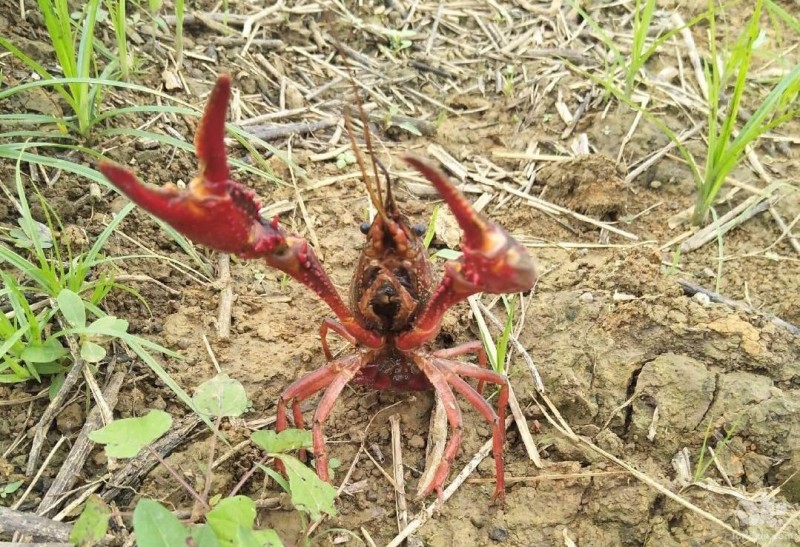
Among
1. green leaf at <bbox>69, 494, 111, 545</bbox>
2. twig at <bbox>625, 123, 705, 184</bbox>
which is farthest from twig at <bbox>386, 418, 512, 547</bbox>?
twig at <bbox>625, 123, 705, 184</bbox>

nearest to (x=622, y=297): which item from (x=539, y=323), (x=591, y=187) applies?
(x=539, y=323)

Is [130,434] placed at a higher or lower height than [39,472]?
higher

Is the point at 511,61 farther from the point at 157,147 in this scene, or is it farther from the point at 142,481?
the point at 142,481

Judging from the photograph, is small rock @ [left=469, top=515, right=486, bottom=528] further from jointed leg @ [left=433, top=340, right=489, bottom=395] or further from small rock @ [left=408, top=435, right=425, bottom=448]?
jointed leg @ [left=433, top=340, right=489, bottom=395]

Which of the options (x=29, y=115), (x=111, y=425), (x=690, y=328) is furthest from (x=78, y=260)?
(x=690, y=328)

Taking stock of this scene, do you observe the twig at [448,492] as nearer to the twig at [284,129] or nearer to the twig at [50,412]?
the twig at [50,412]

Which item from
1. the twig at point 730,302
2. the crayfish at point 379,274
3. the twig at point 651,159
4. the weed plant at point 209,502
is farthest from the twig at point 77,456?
the twig at point 651,159

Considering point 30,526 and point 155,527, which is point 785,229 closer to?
point 155,527
